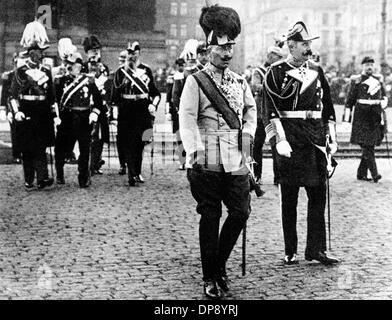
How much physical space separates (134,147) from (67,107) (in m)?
1.16

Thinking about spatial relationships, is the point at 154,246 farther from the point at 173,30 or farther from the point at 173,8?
the point at 173,30

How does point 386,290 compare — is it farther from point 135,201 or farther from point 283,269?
point 135,201

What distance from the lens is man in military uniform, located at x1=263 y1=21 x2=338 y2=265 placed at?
672 centimetres

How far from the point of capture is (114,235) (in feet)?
26.0

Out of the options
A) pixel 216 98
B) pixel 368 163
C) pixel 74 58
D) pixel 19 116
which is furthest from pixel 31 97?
pixel 216 98

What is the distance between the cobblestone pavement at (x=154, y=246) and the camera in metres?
5.95

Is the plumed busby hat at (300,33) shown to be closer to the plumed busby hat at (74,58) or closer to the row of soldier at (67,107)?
the row of soldier at (67,107)

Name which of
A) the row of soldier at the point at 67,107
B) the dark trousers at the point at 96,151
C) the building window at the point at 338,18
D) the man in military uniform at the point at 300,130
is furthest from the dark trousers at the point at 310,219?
the building window at the point at 338,18

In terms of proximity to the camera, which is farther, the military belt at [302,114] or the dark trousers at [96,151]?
the dark trousers at [96,151]

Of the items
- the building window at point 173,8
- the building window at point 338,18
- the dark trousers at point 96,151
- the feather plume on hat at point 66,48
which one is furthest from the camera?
the building window at point 338,18

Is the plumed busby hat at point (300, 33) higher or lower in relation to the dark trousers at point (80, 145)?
higher

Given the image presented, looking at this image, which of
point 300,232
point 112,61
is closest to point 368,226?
point 300,232

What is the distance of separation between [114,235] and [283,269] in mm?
2079

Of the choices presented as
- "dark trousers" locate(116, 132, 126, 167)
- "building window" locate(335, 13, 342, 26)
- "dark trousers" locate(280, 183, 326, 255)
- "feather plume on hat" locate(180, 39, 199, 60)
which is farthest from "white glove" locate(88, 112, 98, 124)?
"building window" locate(335, 13, 342, 26)
